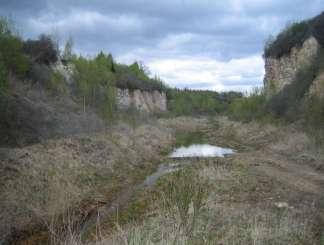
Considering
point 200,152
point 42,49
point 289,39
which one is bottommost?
point 200,152

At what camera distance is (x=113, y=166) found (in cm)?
2019

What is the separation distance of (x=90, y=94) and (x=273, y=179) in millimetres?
24711

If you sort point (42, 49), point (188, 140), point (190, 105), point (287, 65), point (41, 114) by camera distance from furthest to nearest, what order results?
point (190, 105)
point (287, 65)
point (188, 140)
point (42, 49)
point (41, 114)

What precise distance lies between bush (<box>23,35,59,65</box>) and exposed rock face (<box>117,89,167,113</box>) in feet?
67.2

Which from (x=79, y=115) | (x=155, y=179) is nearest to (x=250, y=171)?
(x=155, y=179)

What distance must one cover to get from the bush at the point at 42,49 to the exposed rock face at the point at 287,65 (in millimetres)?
28353

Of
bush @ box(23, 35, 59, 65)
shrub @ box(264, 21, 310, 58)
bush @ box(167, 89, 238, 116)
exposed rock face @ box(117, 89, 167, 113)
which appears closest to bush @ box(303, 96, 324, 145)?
shrub @ box(264, 21, 310, 58)

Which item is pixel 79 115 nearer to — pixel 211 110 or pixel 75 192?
pixel 75 192

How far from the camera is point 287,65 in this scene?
48.3m

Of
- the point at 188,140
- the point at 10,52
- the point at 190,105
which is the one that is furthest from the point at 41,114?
the point at 190,105

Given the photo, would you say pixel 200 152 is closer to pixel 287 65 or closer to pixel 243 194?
pixel 243 194

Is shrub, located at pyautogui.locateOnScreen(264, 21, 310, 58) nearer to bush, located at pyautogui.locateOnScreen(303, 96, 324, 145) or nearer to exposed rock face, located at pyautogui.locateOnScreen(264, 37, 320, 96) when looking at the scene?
exposed rock face, located at pyautogui.locateOnScreen(264, 37, 320, 96)

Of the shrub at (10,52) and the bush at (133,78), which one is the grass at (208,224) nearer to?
the shrub at (10,52)

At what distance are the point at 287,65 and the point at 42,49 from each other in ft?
101
